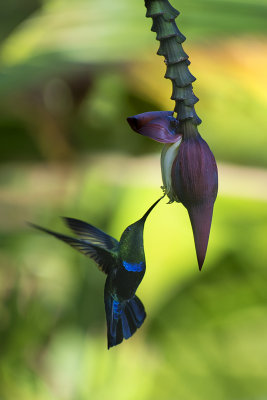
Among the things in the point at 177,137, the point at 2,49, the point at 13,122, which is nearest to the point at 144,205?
the point at 2,49

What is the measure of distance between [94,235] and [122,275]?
0.03 meters

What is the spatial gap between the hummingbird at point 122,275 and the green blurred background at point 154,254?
0.76 metres

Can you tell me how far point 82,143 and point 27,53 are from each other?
1.18 feet

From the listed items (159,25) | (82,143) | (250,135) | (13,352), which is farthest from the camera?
(82,143)

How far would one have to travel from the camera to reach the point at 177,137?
0.58 feet

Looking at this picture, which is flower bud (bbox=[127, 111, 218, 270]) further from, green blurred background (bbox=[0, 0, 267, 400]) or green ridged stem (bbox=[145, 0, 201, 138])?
green blurred background (bbox=[0, 0, 267, 400])

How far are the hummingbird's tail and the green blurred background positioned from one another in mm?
765

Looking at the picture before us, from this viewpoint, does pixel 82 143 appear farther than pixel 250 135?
Yes

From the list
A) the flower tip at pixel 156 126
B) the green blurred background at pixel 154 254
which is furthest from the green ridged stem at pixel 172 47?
the green blurred background at pixel 154 254

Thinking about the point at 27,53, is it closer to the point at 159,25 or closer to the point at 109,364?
the point at 109,364

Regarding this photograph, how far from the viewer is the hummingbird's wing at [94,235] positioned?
0.22 m

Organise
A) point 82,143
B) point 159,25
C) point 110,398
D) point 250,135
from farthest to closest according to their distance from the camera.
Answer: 1. point 82,143
2. point 250,135
3. point 110,398
4. point 159,25

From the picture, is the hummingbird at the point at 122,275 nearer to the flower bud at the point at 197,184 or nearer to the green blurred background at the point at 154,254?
the flower bud at the point at 197,184

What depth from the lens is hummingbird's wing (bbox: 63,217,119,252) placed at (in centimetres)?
22
